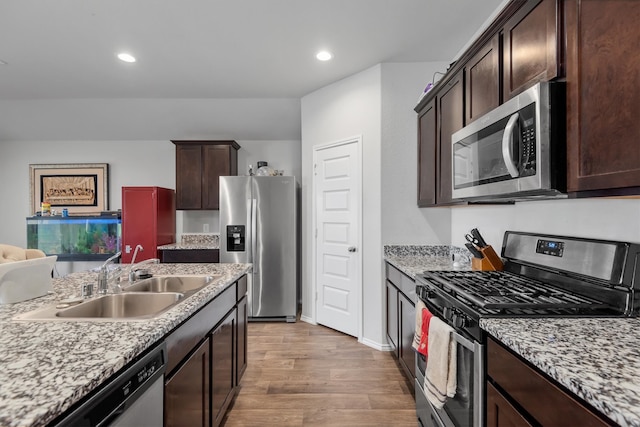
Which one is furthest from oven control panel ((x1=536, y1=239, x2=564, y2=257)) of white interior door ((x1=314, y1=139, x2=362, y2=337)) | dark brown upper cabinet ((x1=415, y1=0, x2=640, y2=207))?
white interior door ((x1=314, y1=139, x2=362, y2=337))

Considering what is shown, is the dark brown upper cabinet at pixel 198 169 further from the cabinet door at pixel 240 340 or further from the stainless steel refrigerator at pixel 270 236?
the cabinet door at pixel 240 340

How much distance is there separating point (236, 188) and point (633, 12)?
365 centimetres

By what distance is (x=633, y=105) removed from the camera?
0.95 meters

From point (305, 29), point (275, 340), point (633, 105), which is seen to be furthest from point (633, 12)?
point (275, 340)

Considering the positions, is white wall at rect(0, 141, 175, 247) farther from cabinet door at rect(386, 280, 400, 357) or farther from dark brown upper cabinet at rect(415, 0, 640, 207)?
dark brown upper cabinet at rect(415, 0, 640, 207)

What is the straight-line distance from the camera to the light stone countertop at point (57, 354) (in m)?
0.65

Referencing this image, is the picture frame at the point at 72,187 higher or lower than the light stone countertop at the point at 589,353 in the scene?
higher

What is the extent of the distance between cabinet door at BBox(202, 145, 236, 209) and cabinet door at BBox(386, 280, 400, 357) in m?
2.88

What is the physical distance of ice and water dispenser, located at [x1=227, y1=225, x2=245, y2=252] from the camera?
158 inches

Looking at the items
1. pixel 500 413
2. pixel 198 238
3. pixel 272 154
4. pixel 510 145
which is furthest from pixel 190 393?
pixel 272 154

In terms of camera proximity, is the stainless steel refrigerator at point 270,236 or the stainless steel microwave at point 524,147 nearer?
the stainless steel microwave at point 524,147

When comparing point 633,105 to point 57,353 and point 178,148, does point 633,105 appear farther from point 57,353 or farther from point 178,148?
point 178,148

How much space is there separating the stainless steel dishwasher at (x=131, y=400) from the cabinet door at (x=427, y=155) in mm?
2233

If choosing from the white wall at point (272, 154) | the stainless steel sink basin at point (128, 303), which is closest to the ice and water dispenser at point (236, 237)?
Answer: the white wall at point (272, 154)
